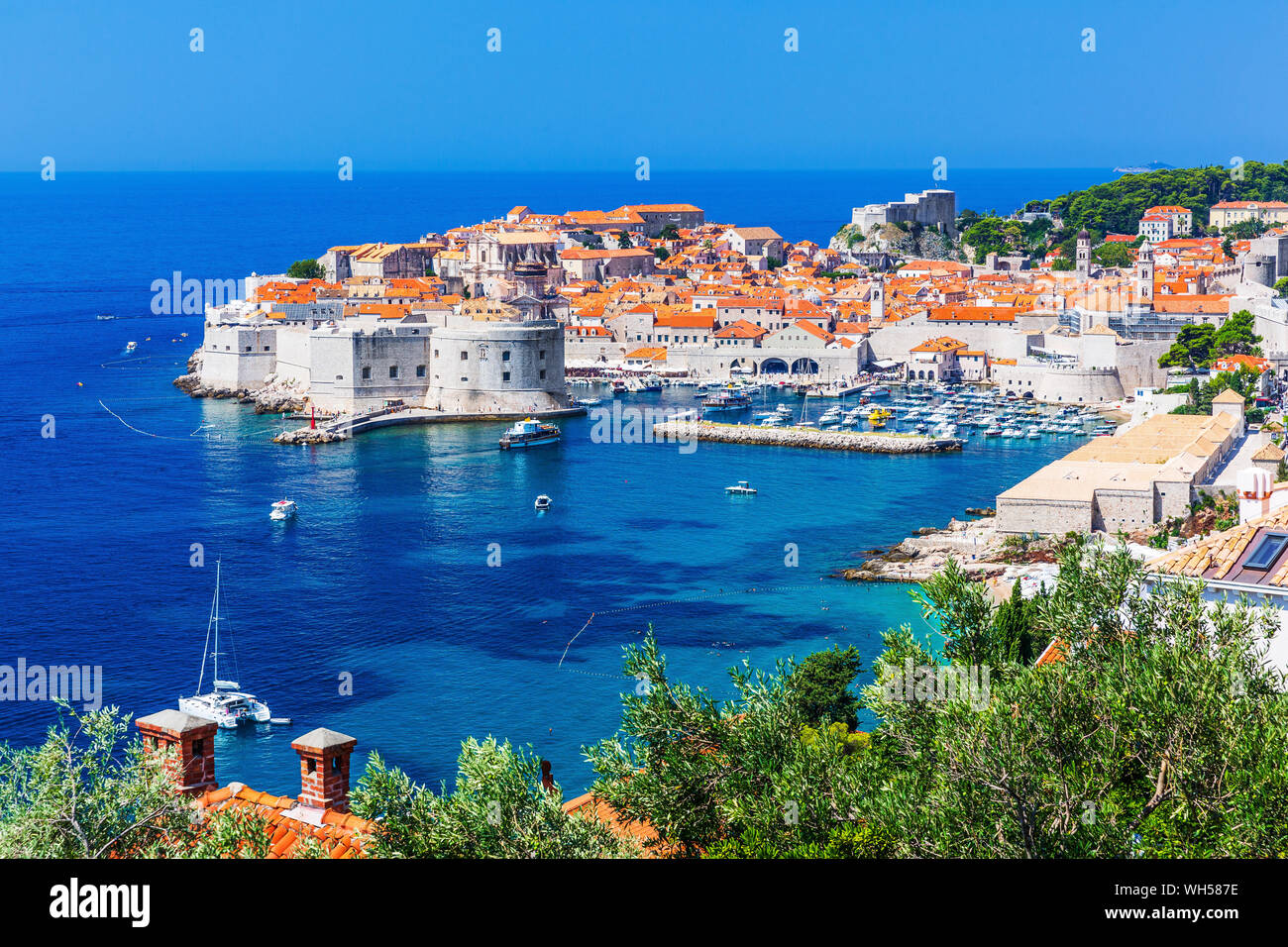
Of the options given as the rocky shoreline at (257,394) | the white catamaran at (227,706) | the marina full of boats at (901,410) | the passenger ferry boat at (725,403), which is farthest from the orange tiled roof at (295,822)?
the passenger ferry boat at (725,403)

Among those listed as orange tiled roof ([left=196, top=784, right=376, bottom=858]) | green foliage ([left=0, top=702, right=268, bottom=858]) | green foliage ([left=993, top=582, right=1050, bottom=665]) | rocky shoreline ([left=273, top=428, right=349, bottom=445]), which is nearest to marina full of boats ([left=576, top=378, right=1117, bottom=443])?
rocky shoreline ([left=273, top=428, right=349, bottom=445])

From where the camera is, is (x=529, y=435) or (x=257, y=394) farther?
(x=257, y=394)

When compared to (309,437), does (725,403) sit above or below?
above

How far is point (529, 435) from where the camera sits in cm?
2495

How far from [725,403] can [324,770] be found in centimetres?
2377

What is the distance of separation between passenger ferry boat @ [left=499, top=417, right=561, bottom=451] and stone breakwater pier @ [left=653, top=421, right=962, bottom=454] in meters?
1.78

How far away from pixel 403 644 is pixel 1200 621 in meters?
8.93

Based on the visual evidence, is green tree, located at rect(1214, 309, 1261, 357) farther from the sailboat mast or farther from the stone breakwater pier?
the sailboat mast

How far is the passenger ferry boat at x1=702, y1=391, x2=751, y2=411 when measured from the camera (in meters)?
28.8

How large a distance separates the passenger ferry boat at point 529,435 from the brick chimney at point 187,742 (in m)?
19.0

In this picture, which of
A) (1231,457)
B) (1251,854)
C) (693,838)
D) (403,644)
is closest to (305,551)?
(403,644)

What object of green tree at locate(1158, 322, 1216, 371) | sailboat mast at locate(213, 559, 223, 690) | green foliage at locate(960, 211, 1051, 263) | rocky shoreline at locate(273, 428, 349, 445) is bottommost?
sailboat mast at locate(213, 559, 223, 690)

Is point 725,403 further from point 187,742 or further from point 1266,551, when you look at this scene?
point 187,742

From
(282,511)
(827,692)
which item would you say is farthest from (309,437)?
(827,692)
